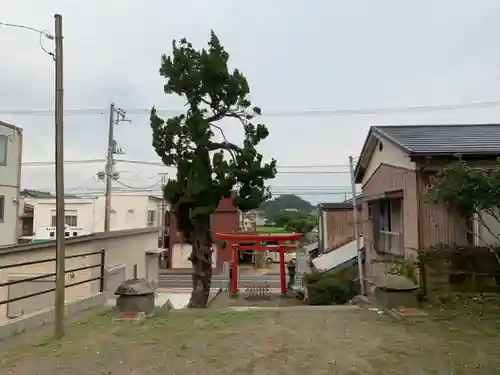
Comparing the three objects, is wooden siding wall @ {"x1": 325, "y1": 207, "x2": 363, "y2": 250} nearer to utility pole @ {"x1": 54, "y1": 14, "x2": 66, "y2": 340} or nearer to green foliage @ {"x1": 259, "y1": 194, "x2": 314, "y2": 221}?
utility pole @ {"x1": 54, "y1": 14, "x2": 66, "y2": 340}

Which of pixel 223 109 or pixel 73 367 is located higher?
pixel 223 109

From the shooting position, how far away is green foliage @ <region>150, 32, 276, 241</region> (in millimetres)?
14070

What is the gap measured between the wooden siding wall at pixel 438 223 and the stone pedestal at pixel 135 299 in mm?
6049

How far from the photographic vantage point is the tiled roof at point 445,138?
32.3 feet

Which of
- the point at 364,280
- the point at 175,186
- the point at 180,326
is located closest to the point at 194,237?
the point at 175,186

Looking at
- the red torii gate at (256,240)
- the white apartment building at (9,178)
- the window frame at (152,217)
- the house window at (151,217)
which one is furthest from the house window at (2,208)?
the window frame at (152,217)

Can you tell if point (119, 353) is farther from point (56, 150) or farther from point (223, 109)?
point (223, 109)

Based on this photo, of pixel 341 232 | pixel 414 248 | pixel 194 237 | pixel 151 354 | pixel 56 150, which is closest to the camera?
pixel 151 354

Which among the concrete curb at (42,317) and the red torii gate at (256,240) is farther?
the red torii gate at (256,240)

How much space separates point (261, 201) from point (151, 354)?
31.3ft

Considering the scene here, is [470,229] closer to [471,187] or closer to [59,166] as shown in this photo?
[471,187]

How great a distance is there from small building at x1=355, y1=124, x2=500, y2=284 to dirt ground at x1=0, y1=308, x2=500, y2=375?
10.7 ft

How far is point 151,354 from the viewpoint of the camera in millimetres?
5363

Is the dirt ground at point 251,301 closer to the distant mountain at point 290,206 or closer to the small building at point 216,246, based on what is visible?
the small building at point 216,246
